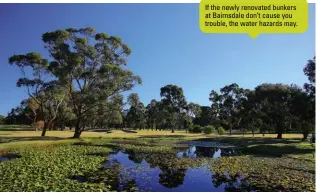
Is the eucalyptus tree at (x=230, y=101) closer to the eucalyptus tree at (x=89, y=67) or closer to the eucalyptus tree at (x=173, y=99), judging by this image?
the eucalyptus tree at (x=173, y=99)

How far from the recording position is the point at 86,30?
47.6 m

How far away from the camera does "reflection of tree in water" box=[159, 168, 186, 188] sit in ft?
52.9

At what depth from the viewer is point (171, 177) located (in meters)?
17.9

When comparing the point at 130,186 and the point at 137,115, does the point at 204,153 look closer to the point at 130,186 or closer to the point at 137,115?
the point at 130,186

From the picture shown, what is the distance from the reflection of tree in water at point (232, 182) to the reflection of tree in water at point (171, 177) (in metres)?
2.14

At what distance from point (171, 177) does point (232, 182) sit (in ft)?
12.6

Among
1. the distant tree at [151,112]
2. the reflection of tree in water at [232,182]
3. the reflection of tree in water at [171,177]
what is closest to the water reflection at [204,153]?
the reflection of tree in water at [171,177]

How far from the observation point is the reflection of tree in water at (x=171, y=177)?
52.9 feet

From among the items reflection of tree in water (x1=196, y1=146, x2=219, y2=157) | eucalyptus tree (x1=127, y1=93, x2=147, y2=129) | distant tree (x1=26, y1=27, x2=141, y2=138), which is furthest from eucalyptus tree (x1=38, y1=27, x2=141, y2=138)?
eucalyptus tree (x1=127, y1=93, x2=147, y2=129)

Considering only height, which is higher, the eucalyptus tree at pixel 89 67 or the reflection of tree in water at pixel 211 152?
the eucalyptus tree at pixel 89 67

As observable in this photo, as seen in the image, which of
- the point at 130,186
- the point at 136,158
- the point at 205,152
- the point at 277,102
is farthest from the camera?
the point at 277,102

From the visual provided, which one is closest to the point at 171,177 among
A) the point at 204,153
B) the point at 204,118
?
the point at 204,153

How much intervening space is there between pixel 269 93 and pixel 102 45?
118 ft

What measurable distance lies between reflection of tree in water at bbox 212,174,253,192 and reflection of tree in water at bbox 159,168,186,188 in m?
2.14
